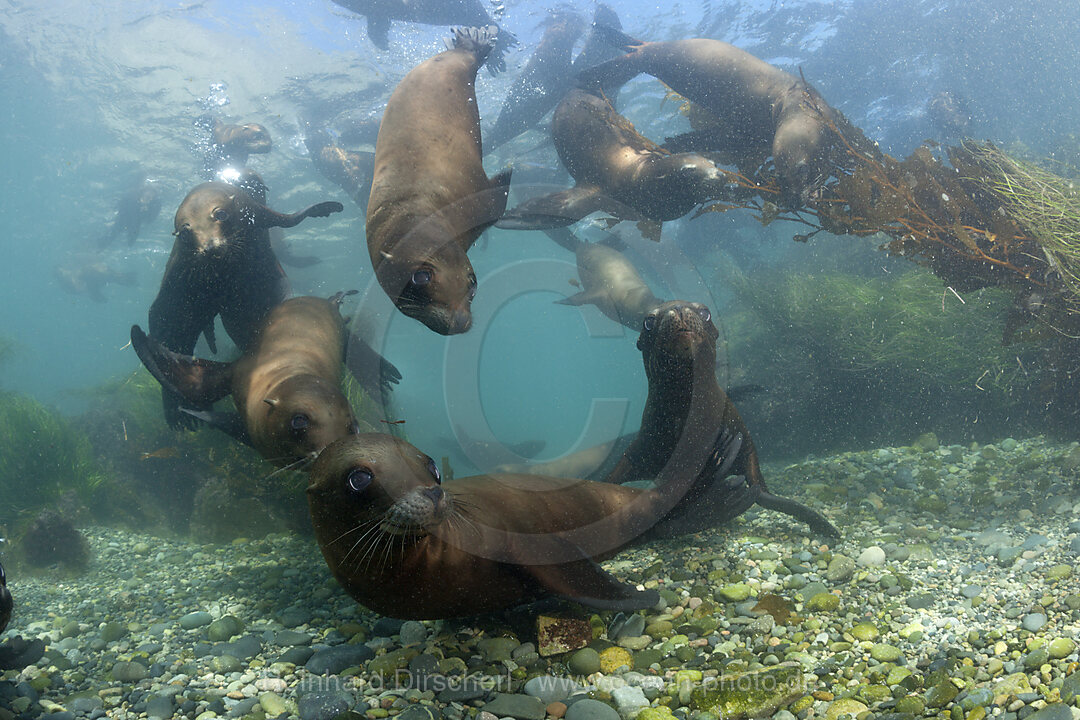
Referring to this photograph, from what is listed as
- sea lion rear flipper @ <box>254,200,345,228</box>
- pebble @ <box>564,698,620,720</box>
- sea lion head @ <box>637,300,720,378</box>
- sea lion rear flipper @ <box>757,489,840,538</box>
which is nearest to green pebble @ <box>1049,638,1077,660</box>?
pebble @ <box>564,698,620,720</box>

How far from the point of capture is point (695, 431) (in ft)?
14.1

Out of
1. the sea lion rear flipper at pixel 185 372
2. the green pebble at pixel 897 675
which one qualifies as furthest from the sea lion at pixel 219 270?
the green pebble at pixel 897 675

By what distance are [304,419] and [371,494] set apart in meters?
1.58

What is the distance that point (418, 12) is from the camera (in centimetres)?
1220

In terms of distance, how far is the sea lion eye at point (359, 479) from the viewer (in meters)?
2.17

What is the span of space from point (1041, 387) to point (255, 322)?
8270 mm

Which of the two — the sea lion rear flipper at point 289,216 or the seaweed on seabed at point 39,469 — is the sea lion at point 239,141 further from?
the sea lion rear flipper at point 289,216

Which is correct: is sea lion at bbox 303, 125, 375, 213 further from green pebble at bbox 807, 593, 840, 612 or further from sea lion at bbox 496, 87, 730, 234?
green pebble at bbox 807, 593, 840, 612

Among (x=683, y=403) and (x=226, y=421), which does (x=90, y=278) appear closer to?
(x=226, y=421)

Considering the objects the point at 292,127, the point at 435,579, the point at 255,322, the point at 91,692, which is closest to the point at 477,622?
the point at 435,579

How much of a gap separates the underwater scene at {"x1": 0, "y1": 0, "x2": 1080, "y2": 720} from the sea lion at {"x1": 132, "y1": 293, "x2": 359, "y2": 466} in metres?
0.03

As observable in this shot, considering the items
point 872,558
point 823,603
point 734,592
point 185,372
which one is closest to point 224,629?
point 185,372

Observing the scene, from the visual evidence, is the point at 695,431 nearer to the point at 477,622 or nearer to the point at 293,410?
the point at 477,622

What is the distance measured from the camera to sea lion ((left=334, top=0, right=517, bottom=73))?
39.8 feet
